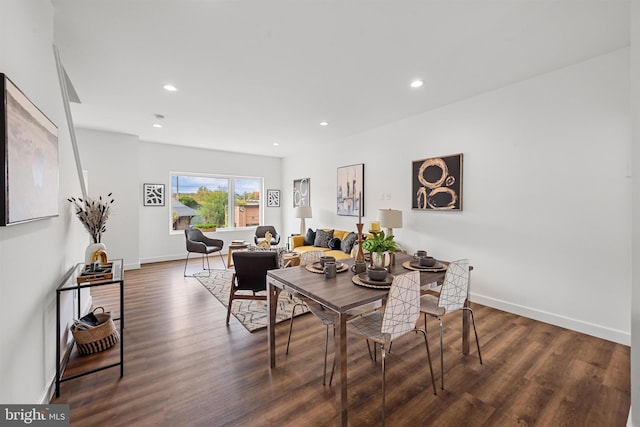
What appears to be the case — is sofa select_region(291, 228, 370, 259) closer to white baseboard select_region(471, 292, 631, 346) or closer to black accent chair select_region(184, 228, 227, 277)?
black accent chair select_region(184, 228, 227, 277)

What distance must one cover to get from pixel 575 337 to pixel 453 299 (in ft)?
5.44

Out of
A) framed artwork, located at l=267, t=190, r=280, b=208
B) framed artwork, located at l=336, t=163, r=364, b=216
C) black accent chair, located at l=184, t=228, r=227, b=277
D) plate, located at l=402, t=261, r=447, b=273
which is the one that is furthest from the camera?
framed artwork, located at l=267, t=190, r=280, b=208

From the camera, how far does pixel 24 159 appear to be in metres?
1.29

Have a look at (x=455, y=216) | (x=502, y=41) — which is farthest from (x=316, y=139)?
(x=502, y=41)

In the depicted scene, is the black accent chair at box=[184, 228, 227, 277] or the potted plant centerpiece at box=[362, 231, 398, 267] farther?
the black accent chair at box=[184, 228, 227, 277]

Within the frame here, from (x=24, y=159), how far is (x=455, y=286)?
277 cm

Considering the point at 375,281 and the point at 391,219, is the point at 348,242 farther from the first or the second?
the point at 375,281

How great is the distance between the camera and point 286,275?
2000 mm

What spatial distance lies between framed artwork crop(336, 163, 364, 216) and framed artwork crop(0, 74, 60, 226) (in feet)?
13.2

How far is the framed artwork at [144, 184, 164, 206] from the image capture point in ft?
18.7

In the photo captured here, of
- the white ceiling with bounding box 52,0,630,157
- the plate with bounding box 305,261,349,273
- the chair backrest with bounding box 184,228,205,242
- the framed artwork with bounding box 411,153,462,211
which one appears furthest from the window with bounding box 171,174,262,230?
the plate with bounding box 305,261,349,273

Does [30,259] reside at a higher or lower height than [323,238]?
higher

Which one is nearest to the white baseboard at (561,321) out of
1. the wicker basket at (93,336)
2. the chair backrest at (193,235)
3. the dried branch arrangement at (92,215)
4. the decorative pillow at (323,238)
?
the decorative pillow at (323,238)
